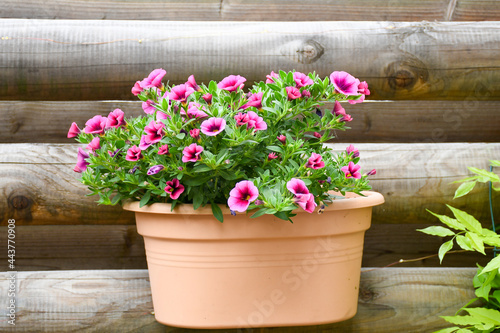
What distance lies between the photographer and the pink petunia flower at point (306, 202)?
91cm

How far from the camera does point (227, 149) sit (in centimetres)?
98

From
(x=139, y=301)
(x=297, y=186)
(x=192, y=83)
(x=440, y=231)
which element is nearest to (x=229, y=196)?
(x=297, y=186)

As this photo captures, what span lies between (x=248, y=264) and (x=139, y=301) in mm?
408

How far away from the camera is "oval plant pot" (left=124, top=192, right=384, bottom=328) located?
3.45 ft

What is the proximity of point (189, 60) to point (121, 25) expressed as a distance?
245 mm

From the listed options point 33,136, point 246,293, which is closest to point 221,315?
point 246,293

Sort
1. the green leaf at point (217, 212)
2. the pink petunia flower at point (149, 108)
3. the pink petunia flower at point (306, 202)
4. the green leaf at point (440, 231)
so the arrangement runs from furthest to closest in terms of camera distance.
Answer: the green leaf at point (440, 231) → the pink petunia flower at point (149, 108) → the green leaf at point (217, 212) → the pink petunia flower at point (306, 202)

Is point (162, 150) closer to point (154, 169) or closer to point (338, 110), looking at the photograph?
point (154, 169)

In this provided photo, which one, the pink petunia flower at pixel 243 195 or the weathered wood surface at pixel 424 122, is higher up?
the weathered wood surface at pixel 424 122

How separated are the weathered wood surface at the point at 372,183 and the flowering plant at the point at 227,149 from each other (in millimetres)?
329

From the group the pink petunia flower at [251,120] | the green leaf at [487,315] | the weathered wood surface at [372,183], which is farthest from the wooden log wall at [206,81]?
the pink petunia flower at [251,120]

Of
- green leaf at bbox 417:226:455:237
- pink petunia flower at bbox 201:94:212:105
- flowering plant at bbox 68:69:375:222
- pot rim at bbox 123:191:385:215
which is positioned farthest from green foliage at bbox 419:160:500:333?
pink petunia flower at bbox 201:94:212:105

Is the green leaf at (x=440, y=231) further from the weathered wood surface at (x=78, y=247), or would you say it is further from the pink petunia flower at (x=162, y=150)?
the pink petunia flower at (x=162, y=150)

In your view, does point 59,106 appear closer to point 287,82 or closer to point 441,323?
point 287,82
